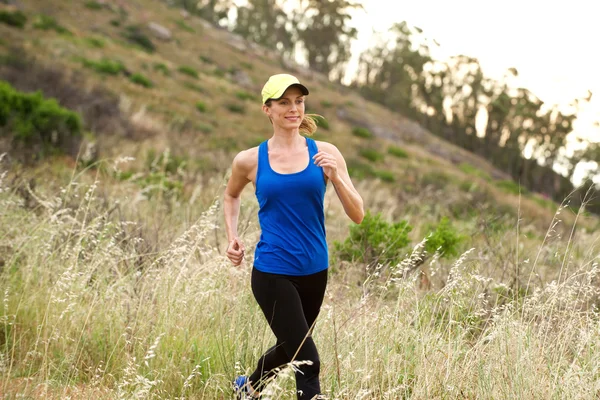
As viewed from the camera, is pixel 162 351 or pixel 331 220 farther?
pixel 331 220

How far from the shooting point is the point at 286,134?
2.94 meters

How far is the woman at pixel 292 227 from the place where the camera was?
9.05 ft

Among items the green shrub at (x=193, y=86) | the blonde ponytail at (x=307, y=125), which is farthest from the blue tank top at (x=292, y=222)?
the green shrub at (x=193, y=86)

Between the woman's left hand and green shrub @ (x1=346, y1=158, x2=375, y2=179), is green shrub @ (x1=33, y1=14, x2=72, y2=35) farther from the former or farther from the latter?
the woman's left hand

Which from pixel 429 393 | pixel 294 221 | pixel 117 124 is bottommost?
pixel 117 124

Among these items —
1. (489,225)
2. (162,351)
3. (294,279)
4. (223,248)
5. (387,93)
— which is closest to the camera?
(294,279)

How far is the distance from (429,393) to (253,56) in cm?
4267

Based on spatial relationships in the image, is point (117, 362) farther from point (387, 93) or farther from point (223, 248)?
point (387, 93)

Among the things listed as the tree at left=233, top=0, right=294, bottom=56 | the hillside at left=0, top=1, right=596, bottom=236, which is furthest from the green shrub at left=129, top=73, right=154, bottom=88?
the tree at left=233, top=0, right=294, bottom=56

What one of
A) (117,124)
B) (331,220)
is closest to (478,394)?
(331,220)

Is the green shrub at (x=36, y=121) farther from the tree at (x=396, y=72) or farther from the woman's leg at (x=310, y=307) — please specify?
the tree at (x=396, y=72)

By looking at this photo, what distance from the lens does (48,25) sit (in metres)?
26.1

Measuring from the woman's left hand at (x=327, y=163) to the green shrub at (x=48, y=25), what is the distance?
26411 millimetres

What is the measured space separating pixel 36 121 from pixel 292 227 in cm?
948
